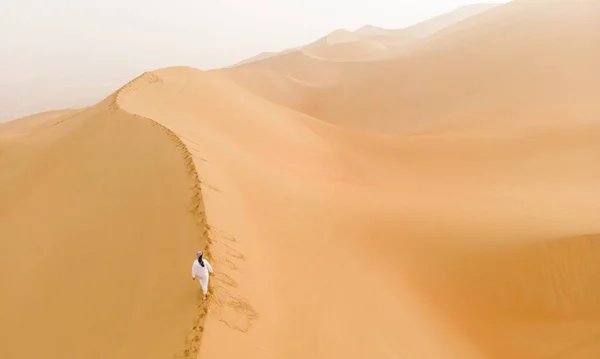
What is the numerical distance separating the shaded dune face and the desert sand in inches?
1.0

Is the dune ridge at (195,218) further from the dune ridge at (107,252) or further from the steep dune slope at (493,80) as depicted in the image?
the steep dune slope at (493,80)

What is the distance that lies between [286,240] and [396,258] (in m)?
1.84

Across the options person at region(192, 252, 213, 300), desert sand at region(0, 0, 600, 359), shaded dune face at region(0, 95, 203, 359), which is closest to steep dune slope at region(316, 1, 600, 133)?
desert sand at region(0, 0, 600, 359)

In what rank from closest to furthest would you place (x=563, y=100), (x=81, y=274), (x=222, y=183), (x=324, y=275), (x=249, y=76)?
(x=81, y=274) → (x=324, y=275) → (x=222, y=183) → (x=563, y=100) → (x=249, y=76)

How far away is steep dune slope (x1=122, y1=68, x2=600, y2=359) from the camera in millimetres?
4930

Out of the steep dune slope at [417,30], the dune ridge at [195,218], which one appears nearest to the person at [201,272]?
the dune ridge at [195,218]

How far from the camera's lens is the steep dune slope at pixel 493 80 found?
610 inches

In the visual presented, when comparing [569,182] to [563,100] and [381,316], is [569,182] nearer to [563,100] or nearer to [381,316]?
[381,316]

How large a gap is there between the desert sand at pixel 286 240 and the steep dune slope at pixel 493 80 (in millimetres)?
2620

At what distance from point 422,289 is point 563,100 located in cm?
1278

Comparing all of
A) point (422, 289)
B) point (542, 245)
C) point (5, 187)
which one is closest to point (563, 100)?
point (542, 245)

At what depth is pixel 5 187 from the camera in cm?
881

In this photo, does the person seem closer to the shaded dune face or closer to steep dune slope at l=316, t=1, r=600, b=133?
the shaded dune face

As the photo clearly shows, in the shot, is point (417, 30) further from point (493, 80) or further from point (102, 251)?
point (102, 251)
